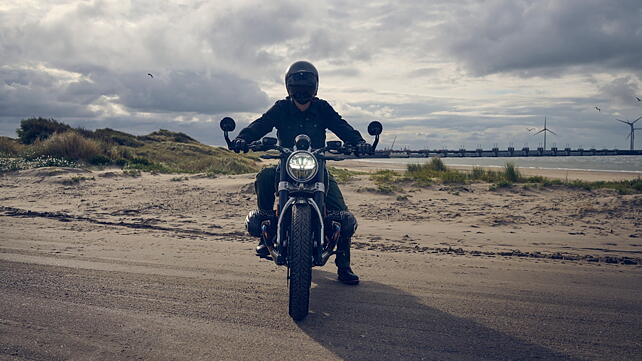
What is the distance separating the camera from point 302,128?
5.26 m

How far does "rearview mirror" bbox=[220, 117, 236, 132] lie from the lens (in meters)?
4.90

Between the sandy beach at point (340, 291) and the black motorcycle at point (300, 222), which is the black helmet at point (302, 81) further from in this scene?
the sandy beach at point (340, 291)

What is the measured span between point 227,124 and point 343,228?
1.62m

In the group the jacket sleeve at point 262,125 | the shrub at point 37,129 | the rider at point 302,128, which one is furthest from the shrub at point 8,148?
the rider at point 302,128

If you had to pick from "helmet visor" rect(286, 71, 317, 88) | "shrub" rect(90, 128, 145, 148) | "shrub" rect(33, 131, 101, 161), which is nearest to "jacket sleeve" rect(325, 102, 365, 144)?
"helmet visor" rect(286, 71, 317, 88)

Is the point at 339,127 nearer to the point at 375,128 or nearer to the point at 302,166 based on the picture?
the point at 375,128

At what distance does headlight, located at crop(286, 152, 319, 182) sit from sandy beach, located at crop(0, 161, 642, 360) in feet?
4.02

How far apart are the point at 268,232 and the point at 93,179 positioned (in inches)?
484

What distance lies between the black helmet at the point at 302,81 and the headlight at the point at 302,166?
1098 millimetres

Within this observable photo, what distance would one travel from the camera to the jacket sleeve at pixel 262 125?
5270 millimetres

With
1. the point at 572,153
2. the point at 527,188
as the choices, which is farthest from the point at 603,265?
the point at 572,153

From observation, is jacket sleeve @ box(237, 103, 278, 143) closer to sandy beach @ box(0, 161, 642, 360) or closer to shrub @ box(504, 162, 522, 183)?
sandy beach @ box(0, 161, 642, 360)

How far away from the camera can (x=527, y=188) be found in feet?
41.7

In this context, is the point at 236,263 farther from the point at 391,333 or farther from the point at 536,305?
the point at 536,305
